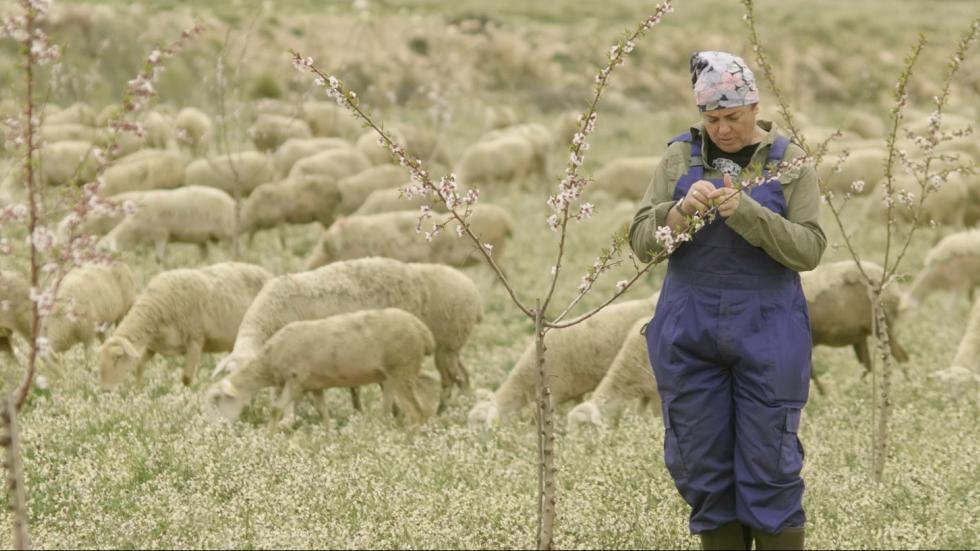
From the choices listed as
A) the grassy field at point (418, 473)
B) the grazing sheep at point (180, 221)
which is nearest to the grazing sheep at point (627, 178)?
the grazing sheep at point (180, 221)

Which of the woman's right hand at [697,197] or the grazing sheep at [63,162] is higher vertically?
the woman's right hand at [697,197]

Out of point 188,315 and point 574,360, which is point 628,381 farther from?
point 188,315

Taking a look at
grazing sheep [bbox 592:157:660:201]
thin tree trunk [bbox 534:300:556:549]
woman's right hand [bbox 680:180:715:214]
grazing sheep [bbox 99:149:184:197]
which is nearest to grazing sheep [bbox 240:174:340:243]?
grazing sheep [bbox 99:149:184:197]

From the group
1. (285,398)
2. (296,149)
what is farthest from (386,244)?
(296,149)

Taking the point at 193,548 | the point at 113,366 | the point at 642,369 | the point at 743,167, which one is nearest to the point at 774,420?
the point at 743,167

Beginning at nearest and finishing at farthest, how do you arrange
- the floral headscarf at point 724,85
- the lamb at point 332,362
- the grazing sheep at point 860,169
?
1. the floral headscarf at point 724,85
2. the lamb at point 332,362
3. the grazing sheep at point 860,169

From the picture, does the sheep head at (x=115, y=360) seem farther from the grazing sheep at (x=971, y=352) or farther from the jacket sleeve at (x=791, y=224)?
the grazing sheep at (x=971, y=352)

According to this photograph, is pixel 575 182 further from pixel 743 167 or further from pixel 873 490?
pixel 873 490

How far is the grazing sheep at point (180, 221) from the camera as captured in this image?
1387cm

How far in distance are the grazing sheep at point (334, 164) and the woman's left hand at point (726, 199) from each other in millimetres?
13816

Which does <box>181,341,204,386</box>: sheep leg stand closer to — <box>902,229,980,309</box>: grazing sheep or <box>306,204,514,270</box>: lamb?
<box>306,204,514,270</box>: lamb

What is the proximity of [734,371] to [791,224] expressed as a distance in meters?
0.64

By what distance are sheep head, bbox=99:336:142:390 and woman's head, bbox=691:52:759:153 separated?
6105 millimetres

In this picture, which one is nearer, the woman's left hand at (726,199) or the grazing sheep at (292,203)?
the woman's left hand at (726,199)
